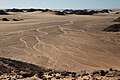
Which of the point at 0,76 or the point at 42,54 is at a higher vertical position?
the point at 0,76

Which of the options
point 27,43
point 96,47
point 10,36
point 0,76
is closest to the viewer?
point 0,76

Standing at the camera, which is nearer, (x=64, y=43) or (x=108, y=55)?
(x=108, y=55)

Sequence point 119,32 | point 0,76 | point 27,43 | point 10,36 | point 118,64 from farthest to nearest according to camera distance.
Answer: point 119,32
point 10,36
point 27,43
point 118,64
point 0,76

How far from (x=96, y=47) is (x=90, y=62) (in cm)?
350

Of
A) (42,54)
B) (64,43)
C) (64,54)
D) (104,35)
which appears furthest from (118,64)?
(104,35)

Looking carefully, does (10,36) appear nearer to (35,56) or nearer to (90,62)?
(35,56)

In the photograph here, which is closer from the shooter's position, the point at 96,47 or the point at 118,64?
the point at 118,64

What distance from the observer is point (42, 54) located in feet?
45.2

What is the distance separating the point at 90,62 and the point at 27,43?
18.6 feet

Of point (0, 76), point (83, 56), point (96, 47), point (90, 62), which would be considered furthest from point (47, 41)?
point (0, 76)

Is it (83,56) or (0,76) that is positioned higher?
(0,76)

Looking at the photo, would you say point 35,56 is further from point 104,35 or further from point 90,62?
point 104,35

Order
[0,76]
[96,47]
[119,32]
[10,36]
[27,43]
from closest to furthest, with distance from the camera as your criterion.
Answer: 1. [0,76]
2. [96,47]
3. [27,43]
4. [10,36]
5. [119,32]

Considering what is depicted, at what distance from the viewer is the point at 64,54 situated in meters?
13.9
